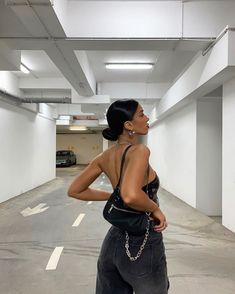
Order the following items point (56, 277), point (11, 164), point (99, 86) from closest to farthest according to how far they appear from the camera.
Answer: point (56, 277) < point (11, 164) < point (99, 86)

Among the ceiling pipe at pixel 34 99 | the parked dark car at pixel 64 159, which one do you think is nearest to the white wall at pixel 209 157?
the ceiling pipe at pixel 34 99

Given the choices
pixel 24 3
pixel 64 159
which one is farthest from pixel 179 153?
pixel 64 159

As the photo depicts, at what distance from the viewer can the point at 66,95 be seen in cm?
1012

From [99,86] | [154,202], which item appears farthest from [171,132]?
[154,202]

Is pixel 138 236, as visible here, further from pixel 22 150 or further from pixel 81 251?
pixel 22 150

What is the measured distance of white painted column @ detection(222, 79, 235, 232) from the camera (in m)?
5.03

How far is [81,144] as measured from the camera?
28.7 metres

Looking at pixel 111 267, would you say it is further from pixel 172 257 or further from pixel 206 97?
pixel 206 97

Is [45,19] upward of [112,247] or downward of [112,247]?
upward

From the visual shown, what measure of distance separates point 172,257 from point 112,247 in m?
2.78

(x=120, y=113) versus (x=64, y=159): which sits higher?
(x=120, y=113)

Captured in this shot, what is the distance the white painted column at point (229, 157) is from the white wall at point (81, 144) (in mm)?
23499

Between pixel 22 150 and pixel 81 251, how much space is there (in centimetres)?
648

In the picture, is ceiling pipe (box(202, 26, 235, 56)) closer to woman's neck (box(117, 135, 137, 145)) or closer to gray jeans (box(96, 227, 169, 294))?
woman's neck (box(117, 135, 137, 145))
